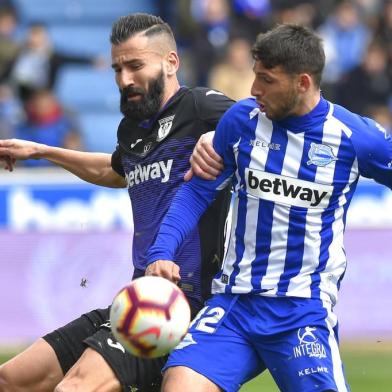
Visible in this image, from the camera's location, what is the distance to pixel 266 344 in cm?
570

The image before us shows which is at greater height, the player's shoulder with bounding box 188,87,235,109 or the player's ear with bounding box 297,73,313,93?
the player's ear with bounding box 297,73,313,93

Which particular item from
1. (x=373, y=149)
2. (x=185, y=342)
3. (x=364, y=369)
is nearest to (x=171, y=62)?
(x=373, y=149)

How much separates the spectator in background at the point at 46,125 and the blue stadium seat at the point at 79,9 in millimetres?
2899

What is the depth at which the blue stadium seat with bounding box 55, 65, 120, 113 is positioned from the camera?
57.1 ft

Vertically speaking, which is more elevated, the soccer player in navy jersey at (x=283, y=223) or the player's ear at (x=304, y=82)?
the player's ear at (x=304, y=82)

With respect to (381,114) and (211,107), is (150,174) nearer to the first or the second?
(211,107)

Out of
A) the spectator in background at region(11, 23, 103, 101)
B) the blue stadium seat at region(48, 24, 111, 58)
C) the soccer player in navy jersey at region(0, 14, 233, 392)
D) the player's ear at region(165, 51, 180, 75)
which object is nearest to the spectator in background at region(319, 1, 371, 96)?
the blue stadium seat at region(48, 24, 111, 58)

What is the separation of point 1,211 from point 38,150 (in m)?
6.04

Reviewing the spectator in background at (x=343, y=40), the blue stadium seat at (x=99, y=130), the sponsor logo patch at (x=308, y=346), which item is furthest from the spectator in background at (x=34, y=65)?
the sponsor logo patch at (x=308, y=346)

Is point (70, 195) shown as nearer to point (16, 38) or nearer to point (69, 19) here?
point (16, 38)

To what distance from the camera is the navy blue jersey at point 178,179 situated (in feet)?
20.3

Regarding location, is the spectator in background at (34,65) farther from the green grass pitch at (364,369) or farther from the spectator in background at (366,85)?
the green grass pitch at (364,369)

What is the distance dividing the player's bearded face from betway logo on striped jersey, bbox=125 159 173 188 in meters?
0.28

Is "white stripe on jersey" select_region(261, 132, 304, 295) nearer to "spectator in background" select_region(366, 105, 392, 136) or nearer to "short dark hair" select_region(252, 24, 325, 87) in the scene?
"short dark hair" select_region(252, 24, 325, 87)
